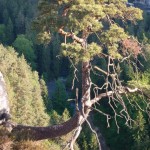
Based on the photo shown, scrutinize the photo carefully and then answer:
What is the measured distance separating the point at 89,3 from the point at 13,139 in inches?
192

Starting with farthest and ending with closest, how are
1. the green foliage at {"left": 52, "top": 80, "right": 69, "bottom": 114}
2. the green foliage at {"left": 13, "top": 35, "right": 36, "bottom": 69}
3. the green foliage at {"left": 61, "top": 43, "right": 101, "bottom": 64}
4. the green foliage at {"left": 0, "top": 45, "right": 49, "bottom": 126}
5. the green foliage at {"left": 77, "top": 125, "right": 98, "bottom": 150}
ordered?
the green foliage at {"left": 13, "top": 35, "right": 36, "bottom": 69}
the green foliage at {"left": 52, "top": 80, "right": 69, "bottom": 114}
the green foliage at {"left": 77, "top": 125, "right": 98, "bottom": 150}
the green foliage at {"left": 0, "top": 45, "right": 49, "bottom": 126}
the green foliage at {"left": 61, "top": 43, "right": 101, "bottom": 64}

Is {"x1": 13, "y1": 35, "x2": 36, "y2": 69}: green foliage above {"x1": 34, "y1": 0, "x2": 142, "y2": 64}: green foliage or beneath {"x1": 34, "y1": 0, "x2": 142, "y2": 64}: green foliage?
beneath

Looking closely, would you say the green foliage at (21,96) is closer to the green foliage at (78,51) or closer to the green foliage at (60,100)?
the green foliage at (60,100)

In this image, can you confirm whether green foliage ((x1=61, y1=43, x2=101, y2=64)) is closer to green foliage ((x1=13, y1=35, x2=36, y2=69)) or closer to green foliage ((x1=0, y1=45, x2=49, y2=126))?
green foliage ((x1=0, y1=45, x2=49, y2=126))

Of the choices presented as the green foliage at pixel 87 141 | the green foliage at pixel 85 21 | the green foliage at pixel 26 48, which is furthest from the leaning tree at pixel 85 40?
the green foliage at pixel 26 48

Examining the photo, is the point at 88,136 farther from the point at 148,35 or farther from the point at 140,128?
the point at 148,35

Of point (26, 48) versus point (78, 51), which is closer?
point (78, 51)

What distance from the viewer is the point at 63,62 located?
6588cm

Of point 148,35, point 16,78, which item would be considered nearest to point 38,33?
point 16,78

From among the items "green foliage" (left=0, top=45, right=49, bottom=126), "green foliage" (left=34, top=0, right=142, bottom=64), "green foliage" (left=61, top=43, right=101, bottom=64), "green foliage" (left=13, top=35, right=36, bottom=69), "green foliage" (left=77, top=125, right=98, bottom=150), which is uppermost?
"green foliage" (left=34, top=0, right=142, bottom=64)

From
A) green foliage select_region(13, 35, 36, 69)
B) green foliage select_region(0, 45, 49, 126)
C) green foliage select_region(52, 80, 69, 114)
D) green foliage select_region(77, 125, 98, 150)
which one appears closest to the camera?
green foliage select_region(0, 45, 49, 126)

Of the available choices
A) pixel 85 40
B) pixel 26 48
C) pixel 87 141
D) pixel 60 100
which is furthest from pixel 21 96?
pixel 26 48

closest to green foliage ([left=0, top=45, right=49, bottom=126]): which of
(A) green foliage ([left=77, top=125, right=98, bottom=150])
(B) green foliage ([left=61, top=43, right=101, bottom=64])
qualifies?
(A) green foliage ([left=77, top=125, right=98, bottom=150])

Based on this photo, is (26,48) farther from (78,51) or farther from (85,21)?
(85,21)
